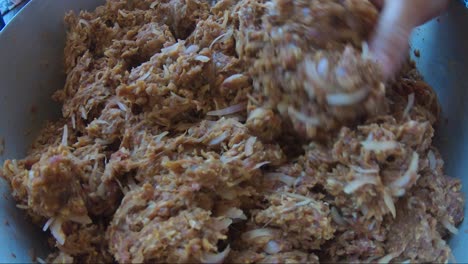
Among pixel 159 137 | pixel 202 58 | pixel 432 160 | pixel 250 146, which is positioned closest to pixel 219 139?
pixel 250 146

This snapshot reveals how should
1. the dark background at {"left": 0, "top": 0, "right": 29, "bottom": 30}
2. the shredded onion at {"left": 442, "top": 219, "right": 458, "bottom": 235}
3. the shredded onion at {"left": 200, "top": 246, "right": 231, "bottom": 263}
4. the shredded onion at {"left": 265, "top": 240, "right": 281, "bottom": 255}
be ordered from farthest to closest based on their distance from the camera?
the dark background at {"left": 0, "top": 0, "right": 29, "bottom": 30}
the shredded onion at {"left": 442, "top": 219, "right": 458, "bottom": 235}
the shredded onion at {"left": 265, "top": 240, "right": 281, "bottom": 255}
the shredded onion at {"left": 200, "top": 246, "right": 231, "bottom": 263}

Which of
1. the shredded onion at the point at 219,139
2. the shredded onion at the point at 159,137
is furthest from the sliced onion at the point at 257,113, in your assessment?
the shredded onion at the point at 159,137

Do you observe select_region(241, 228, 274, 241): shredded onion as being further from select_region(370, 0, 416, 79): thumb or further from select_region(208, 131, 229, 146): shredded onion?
select_region(370, 0, 416, 79): thumb

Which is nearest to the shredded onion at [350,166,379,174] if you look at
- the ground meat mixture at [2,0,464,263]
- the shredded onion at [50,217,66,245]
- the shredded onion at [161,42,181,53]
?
the ground meat mixture at [2,0,464,263]

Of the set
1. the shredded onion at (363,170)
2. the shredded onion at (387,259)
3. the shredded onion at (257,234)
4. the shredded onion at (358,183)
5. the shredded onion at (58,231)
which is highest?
the shredded onion at (58,231)

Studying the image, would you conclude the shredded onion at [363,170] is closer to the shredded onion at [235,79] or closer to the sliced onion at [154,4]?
the shredded onion at [235,79]

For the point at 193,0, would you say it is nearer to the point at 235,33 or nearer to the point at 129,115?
the point at 235,33

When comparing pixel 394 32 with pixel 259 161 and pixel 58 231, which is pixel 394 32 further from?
pixel 58 231
